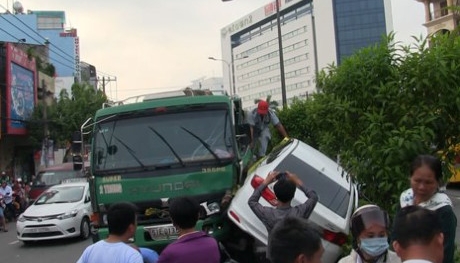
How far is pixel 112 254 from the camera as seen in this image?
3.64m

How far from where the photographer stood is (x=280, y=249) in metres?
2.50

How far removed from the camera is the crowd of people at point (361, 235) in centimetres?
239

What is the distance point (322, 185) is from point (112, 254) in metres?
3.63

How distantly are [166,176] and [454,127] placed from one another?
162 inches

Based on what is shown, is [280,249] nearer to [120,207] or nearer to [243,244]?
[120,207]

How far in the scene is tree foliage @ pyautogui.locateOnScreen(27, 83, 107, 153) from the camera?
34.1 meters

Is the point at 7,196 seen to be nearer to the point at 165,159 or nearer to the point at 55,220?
the point at 55,220

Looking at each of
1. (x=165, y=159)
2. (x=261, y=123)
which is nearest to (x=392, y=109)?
(x=165, y=159)

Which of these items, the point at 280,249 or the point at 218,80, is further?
the point at 218,80

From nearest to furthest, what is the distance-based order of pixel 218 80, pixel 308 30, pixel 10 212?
1. pixel 10 212
2. pixel 308 30
3. pixel 218 80

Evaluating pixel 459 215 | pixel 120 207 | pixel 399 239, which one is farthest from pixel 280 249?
pixel 459 215

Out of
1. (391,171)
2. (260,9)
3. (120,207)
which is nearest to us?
(120,207)

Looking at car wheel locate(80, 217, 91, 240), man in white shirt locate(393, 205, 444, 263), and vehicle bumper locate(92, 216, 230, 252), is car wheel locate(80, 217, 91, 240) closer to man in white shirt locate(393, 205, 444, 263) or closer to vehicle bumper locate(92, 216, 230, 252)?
vehicle bumper locate(92, 216, 230, 252)

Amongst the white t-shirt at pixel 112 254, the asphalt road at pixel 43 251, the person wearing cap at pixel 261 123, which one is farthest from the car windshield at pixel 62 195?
the white t-shirt at pixel 112 254
